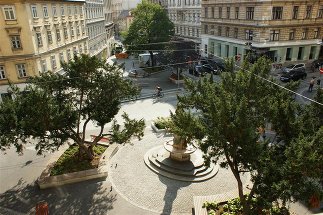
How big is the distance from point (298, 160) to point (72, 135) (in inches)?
592

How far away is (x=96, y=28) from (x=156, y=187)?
50.4 meters

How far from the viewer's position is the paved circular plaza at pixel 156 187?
1766cm

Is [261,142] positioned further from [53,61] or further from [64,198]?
[53,61]

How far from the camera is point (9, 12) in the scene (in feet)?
109

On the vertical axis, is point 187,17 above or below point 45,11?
below

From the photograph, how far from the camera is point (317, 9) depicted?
45656 mm

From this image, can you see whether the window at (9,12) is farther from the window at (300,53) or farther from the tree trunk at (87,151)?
the window at (300,53)

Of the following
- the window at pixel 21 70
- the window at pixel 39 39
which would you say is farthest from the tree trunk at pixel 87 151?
the window at pixel 39 39

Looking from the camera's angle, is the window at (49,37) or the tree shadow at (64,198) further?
the window at (49,37)

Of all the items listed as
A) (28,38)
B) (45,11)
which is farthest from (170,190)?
(45,11)

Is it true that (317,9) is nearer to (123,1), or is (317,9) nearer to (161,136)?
(161,136)

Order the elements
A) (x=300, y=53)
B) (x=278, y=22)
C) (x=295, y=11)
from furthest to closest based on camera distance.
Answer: (x=300, y=53), (x=295, y=11), (x=278, y=22)

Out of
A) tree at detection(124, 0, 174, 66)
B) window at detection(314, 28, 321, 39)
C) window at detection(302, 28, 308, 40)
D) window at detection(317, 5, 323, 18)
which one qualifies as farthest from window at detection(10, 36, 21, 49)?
window at detection(314, 28, 321, 39)

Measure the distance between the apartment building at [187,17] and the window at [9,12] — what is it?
3891 centimetres
